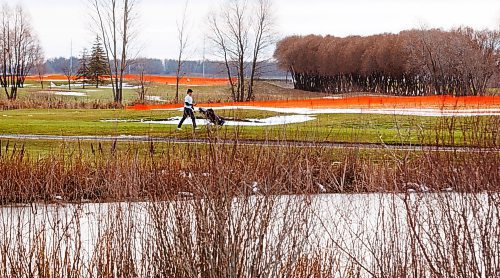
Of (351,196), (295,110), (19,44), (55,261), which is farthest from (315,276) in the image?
(19,44)

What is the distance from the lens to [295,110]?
123 feet

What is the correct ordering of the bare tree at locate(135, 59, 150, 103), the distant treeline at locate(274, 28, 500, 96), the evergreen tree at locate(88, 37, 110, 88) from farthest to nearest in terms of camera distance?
the evergreen tree at locate(88, 37, 110, 88)
the bare tree at locate(135, 59, 150, 103)
the distant treeline at locate(274, 28, 500, 96)

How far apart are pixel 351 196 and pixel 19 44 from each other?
188 ft

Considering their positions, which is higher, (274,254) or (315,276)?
(274,254)

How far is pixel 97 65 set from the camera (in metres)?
83.4

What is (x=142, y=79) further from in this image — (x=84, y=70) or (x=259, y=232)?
(x=259, y=232)

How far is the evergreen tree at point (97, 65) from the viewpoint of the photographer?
8119cm

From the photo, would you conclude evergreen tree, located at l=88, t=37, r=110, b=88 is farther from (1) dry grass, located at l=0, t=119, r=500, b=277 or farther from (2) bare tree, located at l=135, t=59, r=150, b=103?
(1) dry grass, located at l=0, t=119, r=500, b=277

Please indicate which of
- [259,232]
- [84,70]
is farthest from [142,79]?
[259,232]

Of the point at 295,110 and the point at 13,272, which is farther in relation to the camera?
the point at 295,110

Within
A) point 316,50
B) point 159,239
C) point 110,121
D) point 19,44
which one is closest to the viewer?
point 159,239

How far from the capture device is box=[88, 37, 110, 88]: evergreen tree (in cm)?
8119

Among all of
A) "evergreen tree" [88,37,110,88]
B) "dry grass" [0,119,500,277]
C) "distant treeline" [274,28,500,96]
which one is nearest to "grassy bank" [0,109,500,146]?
"distant treeline" [274,28,500,96]

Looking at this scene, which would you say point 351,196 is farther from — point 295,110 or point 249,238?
point 295,110
